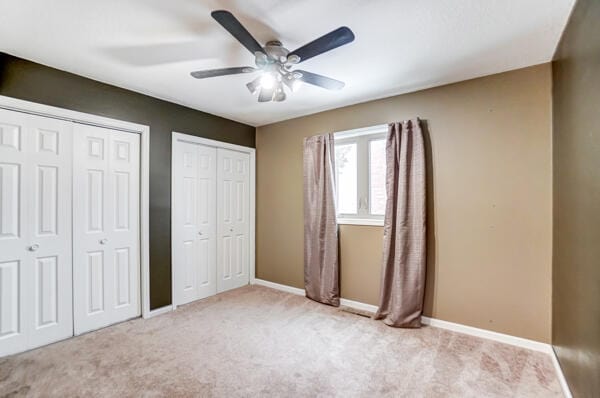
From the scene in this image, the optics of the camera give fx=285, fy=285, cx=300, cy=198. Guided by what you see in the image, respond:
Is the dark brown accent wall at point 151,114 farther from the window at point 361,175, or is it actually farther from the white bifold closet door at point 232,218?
the window at point 361,175

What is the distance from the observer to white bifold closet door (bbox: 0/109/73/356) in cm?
229

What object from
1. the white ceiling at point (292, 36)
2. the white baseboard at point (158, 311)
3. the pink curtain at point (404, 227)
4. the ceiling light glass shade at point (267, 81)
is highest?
the white ceiling at point (292, 36)

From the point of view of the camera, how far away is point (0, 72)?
7.37 feet

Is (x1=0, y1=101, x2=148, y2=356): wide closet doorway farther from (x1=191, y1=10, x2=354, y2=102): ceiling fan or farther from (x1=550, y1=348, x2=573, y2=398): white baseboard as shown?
(x1=550, y1=348, x2=573, y2=398): white baseboard

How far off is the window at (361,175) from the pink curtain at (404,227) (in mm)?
276

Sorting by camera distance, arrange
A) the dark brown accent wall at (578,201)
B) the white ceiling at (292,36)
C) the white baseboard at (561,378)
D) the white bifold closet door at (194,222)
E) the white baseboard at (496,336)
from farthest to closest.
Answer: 1. the white bifold closet door at (194,222)
2. the white baseboard at (496,336)
3. the white baseboard at (561,378)
4. the white ceiling at (292,36)
5. the dark brown accent wall at (578,201)

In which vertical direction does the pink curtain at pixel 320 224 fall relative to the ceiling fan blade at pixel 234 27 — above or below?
below

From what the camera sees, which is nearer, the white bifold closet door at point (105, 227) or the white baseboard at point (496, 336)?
the white baseboard at point (496, 336)

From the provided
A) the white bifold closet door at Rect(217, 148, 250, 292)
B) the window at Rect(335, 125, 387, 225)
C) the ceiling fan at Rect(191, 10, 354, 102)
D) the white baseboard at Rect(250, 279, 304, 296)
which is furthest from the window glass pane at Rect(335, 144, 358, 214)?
the white bifold closet door at Rect(217, 148, 250, 292)

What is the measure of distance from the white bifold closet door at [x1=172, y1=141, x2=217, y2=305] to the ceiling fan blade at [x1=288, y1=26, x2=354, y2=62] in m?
2.22

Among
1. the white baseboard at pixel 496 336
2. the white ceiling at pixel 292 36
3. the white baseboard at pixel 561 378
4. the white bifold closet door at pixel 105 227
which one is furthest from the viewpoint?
the white bifold closet door at pixel 105 227

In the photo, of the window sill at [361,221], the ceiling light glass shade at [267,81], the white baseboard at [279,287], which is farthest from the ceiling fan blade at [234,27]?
the white baseboard at [279,287]

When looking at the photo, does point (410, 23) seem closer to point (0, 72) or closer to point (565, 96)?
point (565, 96)

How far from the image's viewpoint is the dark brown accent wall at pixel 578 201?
1381mm
